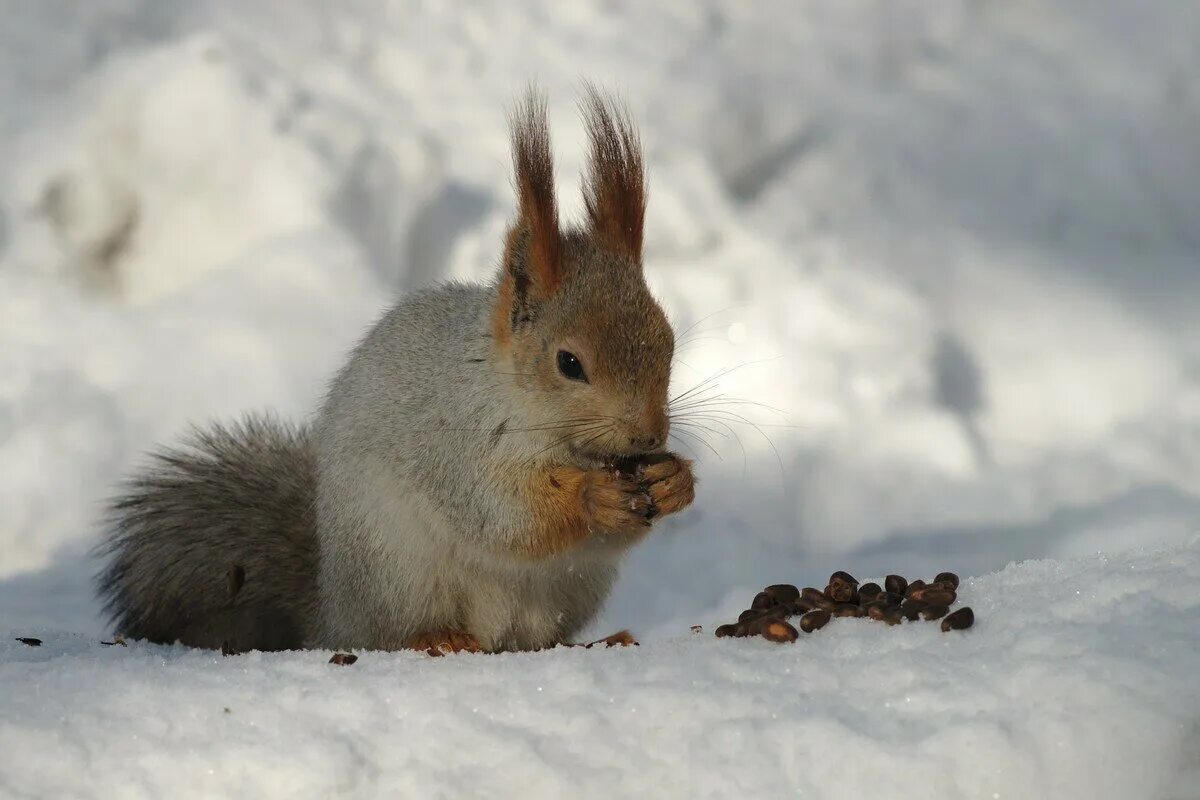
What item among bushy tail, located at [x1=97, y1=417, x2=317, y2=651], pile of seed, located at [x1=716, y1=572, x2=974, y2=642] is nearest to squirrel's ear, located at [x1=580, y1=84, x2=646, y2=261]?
pile of seed, located at [x1=716, y1=572, x2=974, y2=642]

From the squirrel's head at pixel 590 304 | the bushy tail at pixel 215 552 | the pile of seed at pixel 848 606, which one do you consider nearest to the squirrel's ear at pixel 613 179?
the squirrel's head at pixel 590 304

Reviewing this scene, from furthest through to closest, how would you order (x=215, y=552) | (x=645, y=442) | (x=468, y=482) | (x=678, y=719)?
(x=215, y=552) → (x=468, y=482) → (x=645, y=442) → (x=678, y=719)

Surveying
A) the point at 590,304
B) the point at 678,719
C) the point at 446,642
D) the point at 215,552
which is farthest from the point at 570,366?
the point at 215,552

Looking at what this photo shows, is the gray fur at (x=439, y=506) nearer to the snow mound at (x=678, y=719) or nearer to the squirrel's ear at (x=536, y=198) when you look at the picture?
the squirrel's ear at (x=536, y=198)

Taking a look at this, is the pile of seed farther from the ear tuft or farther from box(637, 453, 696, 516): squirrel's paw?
the ear tuft

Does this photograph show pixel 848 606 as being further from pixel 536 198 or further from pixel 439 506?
pixel 536 198

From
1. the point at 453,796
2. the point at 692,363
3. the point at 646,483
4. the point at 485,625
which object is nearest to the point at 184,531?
the point at 485,625

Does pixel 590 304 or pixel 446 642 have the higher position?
pixel 590 304

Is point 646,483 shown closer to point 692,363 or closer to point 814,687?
point 814,687
